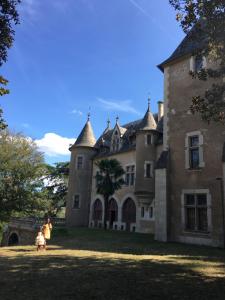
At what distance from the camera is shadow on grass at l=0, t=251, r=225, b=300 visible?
7055 mm

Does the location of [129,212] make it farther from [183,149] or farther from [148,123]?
[183,149]

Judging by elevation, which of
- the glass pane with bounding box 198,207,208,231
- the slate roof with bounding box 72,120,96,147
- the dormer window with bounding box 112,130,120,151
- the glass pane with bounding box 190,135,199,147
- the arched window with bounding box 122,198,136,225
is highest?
the slate roof with bounding box 72,120,96,147

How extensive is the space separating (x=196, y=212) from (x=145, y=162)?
1139 centimetres

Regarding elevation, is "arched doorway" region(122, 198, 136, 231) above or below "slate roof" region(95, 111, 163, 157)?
below

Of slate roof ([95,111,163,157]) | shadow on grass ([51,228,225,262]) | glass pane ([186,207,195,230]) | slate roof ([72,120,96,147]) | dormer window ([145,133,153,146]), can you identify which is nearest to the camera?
shadow on grass ([51,228,225,262])

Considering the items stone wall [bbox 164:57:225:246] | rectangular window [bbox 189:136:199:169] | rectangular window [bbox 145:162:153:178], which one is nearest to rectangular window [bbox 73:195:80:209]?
rectangular window [bbox 145:162:153:178]

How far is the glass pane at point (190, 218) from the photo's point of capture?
19.1m

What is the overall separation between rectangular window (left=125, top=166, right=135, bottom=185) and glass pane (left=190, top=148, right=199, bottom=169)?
13.2 m

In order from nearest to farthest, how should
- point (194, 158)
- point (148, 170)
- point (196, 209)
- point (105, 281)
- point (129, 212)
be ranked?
1. point (105, 281)
2. point (196, 209)
3. point (194, 158)
4. point (148, 170)
5. point (129, 212)

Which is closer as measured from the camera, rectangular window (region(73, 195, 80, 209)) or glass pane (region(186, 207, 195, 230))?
glass pane (region(186, 207, 195, 230))

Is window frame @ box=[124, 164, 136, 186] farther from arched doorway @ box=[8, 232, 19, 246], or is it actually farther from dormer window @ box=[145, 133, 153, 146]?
arched doorway @ box=[8, 232, 19, 246]

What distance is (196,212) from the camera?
62.0ft

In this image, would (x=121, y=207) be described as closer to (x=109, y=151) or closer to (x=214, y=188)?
(x=109, y=151)

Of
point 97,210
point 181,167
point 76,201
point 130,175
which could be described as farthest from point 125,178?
point 181,167
